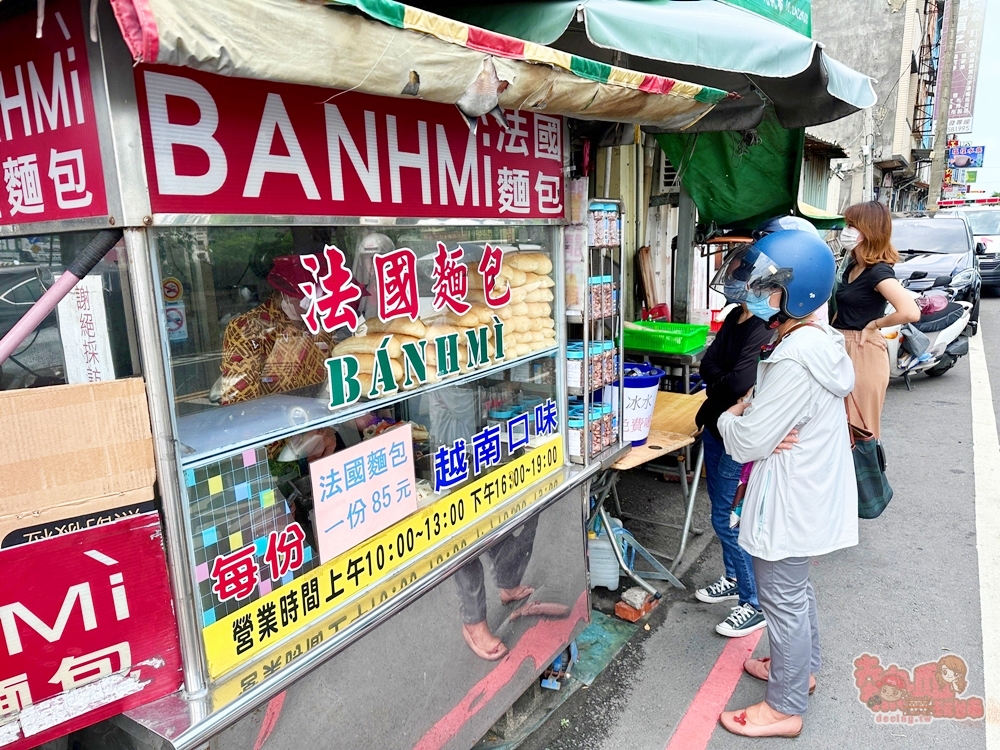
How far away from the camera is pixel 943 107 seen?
3622cm

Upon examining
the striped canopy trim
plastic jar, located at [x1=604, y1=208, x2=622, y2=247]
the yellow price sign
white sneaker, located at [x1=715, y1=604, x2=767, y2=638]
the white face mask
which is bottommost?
white sneaker, located at [x1=715, y1=604, x2=767, y2=638]

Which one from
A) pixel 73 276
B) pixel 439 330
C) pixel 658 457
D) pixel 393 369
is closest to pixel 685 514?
pixel 658 457

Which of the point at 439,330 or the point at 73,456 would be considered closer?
the point at 73,456

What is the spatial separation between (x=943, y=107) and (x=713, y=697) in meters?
43.6

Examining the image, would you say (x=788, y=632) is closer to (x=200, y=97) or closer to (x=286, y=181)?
(x=286, y=181)

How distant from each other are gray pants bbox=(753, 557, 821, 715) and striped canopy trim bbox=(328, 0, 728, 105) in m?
1.77

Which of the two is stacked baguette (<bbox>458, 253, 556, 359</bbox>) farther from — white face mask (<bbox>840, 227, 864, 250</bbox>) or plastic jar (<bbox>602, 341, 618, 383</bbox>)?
white face mask (<bbox>840, 227, 864, 250</bbox>)

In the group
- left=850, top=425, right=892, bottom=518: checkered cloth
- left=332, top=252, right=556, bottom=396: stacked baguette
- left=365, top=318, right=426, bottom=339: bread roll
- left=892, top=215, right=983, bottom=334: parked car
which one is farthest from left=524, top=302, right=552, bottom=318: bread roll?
left=892, top=215, right=983, bottom=334: parked car

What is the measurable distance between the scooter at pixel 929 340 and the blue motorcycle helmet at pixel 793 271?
5.78 meters

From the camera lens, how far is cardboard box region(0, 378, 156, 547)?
1.29 meters

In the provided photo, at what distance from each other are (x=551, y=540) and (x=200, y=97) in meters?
1.99

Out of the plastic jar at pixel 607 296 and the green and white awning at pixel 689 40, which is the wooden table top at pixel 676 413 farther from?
the green and white awning at pixel 689 40

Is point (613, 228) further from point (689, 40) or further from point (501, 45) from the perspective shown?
point (501, 45)

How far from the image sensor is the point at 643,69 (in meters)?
3.39
